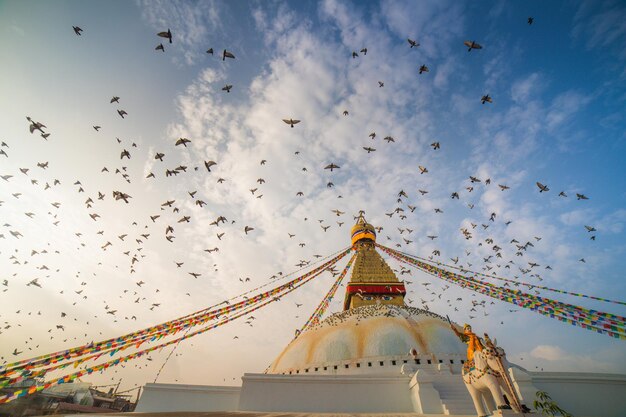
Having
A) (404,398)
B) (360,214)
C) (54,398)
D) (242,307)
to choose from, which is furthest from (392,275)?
(54,398)

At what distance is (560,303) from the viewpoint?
10672 mm

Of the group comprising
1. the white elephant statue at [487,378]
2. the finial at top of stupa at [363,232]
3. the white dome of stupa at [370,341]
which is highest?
the finial at top of stupa at [363,232]

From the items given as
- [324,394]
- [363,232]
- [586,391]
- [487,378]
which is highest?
[363,232]

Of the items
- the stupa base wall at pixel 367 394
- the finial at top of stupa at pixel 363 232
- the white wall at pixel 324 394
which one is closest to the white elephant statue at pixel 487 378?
the stupa base wall at pixel 367 394

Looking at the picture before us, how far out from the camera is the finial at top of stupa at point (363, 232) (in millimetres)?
28625

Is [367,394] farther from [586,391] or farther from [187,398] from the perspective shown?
[586,391]

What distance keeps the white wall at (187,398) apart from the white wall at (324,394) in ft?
4.20

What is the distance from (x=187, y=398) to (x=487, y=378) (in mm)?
11256

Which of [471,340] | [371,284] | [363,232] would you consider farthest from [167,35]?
[363,232]

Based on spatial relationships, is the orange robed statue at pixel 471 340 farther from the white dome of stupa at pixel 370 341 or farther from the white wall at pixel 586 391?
the white dome of stupa at pixel 370 341

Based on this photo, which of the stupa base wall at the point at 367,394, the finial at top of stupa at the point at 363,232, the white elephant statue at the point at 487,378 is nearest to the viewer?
the white elephant statue at the point at 487,378

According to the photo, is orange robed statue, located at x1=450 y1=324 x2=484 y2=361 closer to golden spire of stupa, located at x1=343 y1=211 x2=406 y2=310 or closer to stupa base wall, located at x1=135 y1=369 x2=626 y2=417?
stupa base wall, located at x1=135 y1=369 x2=626 y2=417

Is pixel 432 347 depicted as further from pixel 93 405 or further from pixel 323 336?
pixel 93 405

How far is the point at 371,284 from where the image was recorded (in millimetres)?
22562
